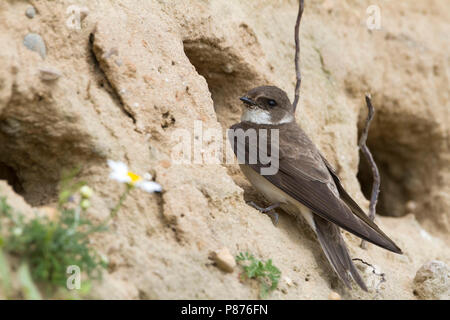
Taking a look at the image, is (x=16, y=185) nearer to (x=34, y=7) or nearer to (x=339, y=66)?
(x=34, y=7)

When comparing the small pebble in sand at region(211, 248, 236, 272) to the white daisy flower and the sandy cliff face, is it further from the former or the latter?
the white daisy flower

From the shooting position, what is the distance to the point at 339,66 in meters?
4.65

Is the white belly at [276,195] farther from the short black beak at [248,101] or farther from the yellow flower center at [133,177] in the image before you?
the yellow flower center at [133,177]

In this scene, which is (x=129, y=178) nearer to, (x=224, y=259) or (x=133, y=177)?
(x=133, y=177)

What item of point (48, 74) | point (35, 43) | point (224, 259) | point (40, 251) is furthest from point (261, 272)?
point (35, 43)

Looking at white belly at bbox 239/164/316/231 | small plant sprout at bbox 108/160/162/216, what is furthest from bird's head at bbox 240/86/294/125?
small plant sprout at bbox 108/160/162/216

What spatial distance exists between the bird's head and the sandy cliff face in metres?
0.21

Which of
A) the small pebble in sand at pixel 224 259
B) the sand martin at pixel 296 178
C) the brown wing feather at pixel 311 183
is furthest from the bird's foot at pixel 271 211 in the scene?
the small pebble in sand at pixel 224 259

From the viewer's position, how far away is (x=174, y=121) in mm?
3109

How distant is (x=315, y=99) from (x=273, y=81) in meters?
0.43

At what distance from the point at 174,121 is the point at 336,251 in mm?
1077

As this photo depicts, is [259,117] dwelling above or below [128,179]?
below

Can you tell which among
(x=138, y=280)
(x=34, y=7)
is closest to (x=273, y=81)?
(x=34, y=7)

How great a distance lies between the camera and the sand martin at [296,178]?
3.19 m
